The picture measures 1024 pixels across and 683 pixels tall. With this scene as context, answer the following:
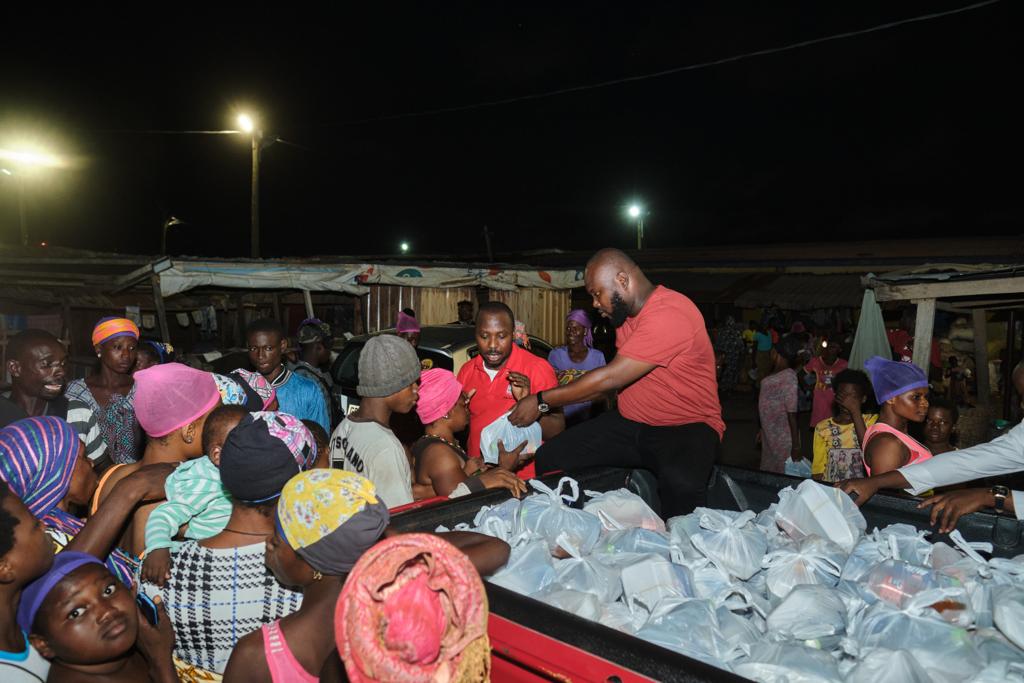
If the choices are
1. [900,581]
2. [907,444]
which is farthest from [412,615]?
[907,444]

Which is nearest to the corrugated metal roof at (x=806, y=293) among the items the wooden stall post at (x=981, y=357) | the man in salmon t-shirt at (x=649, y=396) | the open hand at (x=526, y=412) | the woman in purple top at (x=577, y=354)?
the wooden stall post at (x=981, y=357)

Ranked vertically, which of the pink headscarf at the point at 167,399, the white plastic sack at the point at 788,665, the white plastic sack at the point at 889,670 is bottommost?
the white plastic sack at the point at 788,665

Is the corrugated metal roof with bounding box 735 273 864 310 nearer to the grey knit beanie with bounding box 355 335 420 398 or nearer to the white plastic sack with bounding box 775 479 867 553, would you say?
the white plastic sack with bounding box 775 479 867 553

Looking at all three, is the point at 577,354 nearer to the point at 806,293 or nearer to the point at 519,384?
the point at 519,384

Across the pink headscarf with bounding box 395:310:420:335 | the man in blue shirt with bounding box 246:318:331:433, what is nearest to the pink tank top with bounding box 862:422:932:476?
the man in blue shirt with bounding box 246:318:331:433

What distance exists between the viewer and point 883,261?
16203mm

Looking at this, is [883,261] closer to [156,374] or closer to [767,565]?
[767,565]

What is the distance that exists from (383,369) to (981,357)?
8010 mm

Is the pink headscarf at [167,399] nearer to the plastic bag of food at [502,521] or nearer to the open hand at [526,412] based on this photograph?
the plastic bag of food at [502,521]

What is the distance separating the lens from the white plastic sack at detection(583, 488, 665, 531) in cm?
289

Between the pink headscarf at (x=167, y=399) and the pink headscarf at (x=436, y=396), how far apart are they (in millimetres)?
1154

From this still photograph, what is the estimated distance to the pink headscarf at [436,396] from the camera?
3637 mm

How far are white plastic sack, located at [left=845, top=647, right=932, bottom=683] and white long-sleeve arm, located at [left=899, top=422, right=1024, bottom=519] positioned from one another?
1427mm

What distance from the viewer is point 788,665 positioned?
1.86 meters
